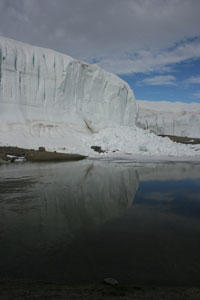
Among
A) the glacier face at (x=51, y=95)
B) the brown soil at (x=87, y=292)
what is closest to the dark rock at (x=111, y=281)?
the brown soil at (x=87, y=292)

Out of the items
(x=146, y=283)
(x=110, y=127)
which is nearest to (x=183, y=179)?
(x=146, y=283)

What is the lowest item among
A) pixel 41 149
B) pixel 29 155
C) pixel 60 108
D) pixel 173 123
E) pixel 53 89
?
pixel 29 155

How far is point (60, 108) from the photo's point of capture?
2103 cm

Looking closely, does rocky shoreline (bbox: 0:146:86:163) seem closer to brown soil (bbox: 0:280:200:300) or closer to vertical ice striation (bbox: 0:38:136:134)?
vertical ice striation (bbox: 0:38:136:134)

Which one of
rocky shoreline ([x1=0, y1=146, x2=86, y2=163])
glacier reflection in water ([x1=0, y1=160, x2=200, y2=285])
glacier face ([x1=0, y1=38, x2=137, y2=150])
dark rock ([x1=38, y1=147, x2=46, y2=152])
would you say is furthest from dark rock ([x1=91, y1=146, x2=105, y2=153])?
glacier reflection in water ([x1=0, y1=160, x2=200, y2=285])

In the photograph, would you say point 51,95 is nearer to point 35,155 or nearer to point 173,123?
point 35,155

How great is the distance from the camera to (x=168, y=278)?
224cm

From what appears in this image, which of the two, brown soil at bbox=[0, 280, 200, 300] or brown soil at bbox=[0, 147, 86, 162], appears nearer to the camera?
brown soil at bbox=[0, 280, 200, 300]

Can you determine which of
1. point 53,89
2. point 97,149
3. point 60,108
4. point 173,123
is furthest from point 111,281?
point 173,123

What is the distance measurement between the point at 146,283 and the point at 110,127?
2058cm

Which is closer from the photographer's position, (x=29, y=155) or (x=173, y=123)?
(x=29, y=155)

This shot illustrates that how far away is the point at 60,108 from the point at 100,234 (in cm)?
1866

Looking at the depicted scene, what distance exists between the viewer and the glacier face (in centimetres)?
1872

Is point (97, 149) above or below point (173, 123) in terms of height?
below
